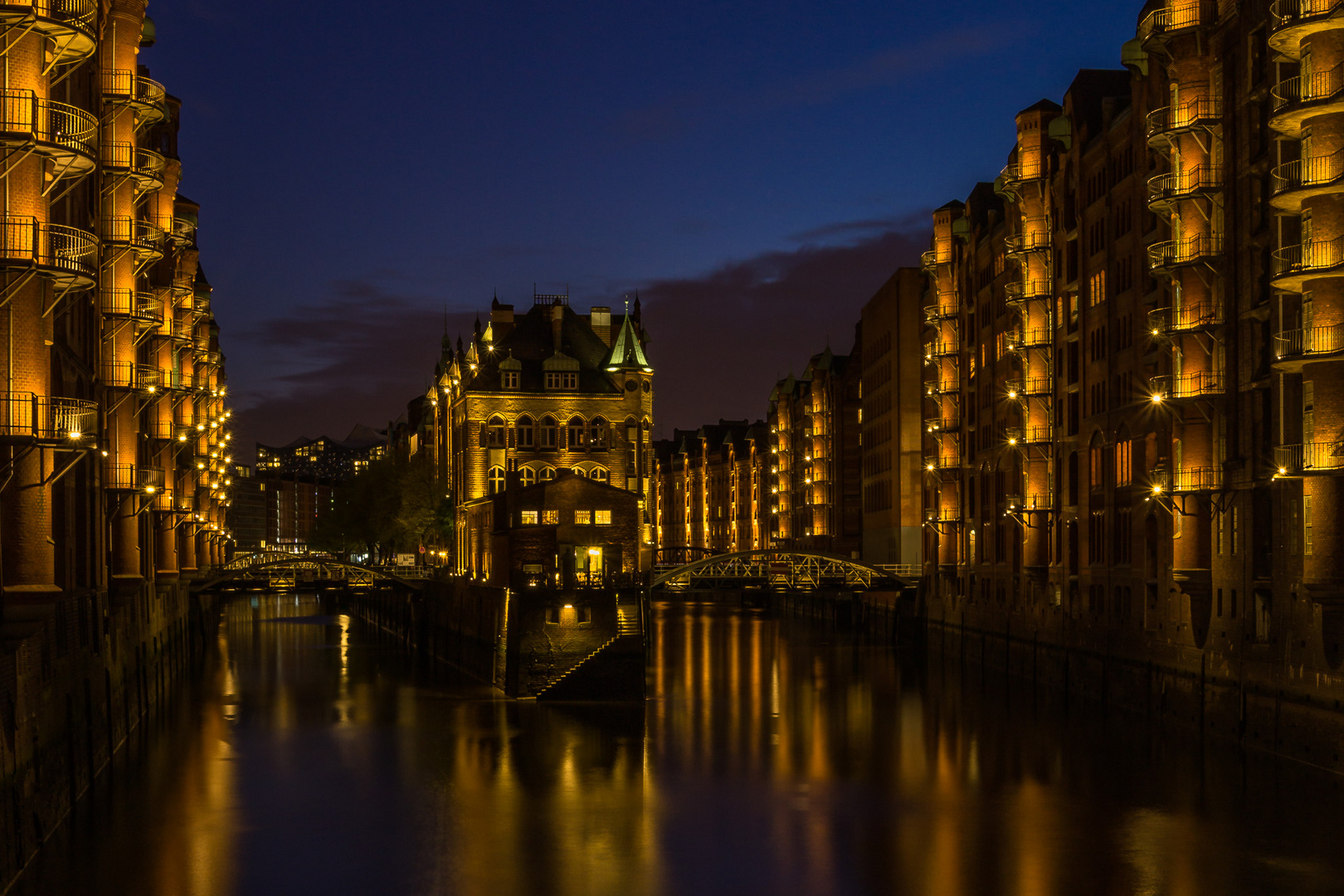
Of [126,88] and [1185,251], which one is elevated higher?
[126,88]

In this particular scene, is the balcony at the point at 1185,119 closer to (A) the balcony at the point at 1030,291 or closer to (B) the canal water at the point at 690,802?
(B) the canal water at the point at 690,802

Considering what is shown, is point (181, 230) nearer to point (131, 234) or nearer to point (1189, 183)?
point (131, 234)

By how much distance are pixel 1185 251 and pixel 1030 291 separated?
2165 centimetres

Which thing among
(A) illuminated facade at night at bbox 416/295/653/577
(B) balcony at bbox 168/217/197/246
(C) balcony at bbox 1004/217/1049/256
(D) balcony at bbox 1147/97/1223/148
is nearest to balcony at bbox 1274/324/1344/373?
(D) balcony at bbox 1147/97/1223/148

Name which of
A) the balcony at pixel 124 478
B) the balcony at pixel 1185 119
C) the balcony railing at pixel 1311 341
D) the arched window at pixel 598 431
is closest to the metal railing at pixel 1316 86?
the balcony railing at pixel 1311 341

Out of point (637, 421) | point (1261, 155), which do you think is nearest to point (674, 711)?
point (1261, 155)

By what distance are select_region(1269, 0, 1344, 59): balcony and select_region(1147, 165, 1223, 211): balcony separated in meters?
6.72

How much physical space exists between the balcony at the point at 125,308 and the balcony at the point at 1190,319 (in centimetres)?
3306

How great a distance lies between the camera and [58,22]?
30.8 metres

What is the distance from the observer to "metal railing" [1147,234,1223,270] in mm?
47281

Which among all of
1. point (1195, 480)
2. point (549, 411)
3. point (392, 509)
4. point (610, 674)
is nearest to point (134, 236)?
point (610, 674)

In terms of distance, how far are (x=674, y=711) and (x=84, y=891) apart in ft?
104

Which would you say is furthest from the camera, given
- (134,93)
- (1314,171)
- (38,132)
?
(134,93)

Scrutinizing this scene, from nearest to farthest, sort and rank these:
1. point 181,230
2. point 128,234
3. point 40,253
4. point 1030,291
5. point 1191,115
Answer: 1. point 40,253
2. point 1191,115
3. point 128,234
4. point 181,230
5. point 1030,291
